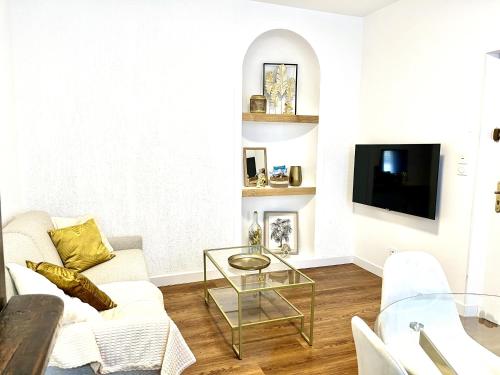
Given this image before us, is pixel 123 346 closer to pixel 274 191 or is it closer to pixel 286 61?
pixel 274 191

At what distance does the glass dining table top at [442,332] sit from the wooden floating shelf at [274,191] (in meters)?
2.27

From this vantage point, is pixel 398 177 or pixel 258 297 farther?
pixel 398 177

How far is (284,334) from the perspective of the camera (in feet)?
9.17

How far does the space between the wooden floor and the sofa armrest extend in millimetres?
571

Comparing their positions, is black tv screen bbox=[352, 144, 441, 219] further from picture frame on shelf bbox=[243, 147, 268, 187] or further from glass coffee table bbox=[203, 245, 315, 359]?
glass coffee table bbox=[203, 245, 315, 359]

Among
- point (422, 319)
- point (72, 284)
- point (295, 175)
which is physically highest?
point (295, 175)

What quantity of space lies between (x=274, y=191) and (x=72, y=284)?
245 cm

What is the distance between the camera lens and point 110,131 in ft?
11.3

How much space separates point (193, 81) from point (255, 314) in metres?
2.26

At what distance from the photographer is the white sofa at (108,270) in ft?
6.40

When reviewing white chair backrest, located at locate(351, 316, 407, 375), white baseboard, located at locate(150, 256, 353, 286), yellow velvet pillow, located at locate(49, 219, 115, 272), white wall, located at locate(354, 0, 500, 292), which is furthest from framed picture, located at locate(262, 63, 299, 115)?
white chair backrest, located at locate(351, 316, 407, 375)

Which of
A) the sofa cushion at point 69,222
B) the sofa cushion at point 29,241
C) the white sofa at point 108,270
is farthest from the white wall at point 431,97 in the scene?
the sofa cushion at point 29,241

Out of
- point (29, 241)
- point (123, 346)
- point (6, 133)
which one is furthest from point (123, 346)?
point (6, 133)

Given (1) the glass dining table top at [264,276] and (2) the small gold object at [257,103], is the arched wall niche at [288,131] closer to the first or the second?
(2) the small gold object at [257,103]
